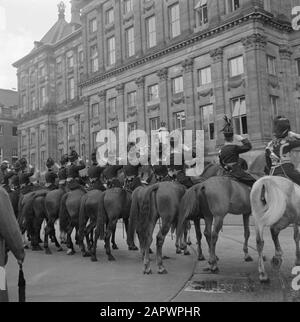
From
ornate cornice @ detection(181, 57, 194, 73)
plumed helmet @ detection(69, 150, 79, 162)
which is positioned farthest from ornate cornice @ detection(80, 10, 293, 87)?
plumed helmet @ detection(69, 150, 79, 162)

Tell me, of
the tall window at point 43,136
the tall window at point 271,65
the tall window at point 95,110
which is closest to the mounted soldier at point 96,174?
the tall window at point 271,65

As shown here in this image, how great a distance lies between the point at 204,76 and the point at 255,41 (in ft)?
18.9

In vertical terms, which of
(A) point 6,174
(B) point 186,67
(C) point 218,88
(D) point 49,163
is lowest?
(A) point 6,174

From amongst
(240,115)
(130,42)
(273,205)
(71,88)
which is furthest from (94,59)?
(273,205)

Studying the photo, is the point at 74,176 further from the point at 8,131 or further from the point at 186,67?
the point at 8,131

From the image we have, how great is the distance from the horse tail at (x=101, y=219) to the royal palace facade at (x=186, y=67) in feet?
61.8

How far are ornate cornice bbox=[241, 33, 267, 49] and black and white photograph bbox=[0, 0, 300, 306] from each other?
0.11m

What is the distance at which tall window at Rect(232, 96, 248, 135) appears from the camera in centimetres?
3270

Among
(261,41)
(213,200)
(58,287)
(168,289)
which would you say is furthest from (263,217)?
(261,41)

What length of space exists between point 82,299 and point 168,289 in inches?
60.6

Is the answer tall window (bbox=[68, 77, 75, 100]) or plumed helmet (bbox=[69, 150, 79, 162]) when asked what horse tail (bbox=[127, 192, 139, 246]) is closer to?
plumed helmet (bbox=[69, 150, 79, 162])

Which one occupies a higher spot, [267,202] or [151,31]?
[151,31]

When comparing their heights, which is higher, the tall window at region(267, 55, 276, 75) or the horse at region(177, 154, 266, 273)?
the tall window at region(267, 55, 276, 75)

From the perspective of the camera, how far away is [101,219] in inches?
432
